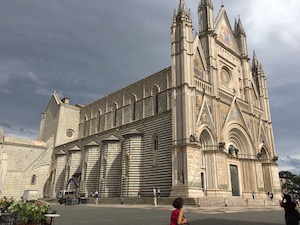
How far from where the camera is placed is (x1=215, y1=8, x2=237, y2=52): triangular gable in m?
32.7

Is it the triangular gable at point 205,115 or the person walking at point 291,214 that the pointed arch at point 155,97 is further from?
the person walking at point 291,214

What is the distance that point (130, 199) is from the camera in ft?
75.9

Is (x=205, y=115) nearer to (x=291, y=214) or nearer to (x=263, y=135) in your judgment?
(x=263, y=135)

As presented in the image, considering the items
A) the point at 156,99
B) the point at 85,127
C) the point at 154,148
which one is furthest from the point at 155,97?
the point at 85,127

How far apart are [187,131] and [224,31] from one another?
58.3 feet

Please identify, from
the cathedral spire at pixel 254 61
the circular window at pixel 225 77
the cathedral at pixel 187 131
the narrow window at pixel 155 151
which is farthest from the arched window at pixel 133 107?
the cathedral spire at pixel 254 61

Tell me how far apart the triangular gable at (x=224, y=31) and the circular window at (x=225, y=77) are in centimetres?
358

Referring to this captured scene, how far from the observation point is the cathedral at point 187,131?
926 inches

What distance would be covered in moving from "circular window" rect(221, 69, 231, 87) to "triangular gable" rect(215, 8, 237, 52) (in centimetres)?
358

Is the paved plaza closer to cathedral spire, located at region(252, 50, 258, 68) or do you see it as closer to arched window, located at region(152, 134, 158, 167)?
arched window, located at region(152, 134, 158, 167)

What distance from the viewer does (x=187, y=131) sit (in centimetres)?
2228

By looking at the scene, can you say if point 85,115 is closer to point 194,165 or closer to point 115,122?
point 115,122

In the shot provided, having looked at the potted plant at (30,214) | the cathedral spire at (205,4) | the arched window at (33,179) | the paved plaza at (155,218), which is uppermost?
the cathedral spire at (205,4)

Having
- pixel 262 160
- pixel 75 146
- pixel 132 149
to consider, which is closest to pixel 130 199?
pixel 132 149
